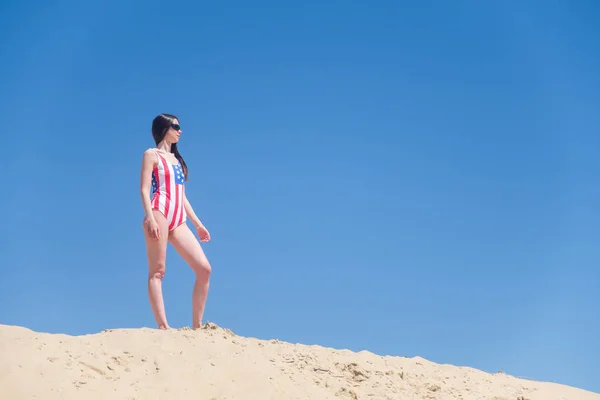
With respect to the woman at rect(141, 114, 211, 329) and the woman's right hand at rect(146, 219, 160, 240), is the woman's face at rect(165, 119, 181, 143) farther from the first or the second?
the woman's right hand at rect(146, 219, 160, 240)

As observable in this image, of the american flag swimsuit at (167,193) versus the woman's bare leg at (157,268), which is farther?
the american flag swimsuit at (167,193)

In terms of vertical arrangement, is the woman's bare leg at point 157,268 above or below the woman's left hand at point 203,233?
below

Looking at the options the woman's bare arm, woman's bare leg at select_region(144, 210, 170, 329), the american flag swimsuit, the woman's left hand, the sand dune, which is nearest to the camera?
the sand dune

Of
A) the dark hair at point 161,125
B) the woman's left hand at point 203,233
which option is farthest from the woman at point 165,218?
the woman's left hand at point 203,233

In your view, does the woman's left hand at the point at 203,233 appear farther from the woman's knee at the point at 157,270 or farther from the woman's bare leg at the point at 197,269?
the woman's knee at the point at 157,270

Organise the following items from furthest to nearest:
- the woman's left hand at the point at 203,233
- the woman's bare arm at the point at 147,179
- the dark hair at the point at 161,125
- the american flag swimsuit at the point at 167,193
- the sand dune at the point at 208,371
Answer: the woman's left hand at the point at 203,233 < the dark hair at the point at 161,125 < the american flag swimsuit at the point at 167,193 < the woman's bare arm at the point at 147,179 < the sand dune at the point at 208,371

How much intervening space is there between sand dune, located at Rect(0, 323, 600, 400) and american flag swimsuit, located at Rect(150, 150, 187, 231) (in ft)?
4.53

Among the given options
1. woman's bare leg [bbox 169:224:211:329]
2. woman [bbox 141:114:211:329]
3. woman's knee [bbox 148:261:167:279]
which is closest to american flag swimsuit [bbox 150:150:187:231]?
woman [bbox 141:114:211:329]

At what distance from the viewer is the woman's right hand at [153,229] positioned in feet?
27.5

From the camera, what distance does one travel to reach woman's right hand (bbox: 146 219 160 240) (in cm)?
837

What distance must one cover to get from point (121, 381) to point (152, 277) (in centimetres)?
182

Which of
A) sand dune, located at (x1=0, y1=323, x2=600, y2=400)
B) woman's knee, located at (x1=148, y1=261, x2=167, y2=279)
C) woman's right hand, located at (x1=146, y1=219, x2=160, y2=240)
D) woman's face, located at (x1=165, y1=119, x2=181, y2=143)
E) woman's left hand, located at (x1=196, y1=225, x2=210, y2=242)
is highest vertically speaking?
woman's face, located at (x1=165, y1=119, x2=181, y2=143)

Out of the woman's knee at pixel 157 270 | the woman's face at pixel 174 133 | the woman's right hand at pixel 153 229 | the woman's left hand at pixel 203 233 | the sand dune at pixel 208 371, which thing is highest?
the woman's face at pixel 174 133

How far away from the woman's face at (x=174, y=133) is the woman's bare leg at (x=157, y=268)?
1.04m
